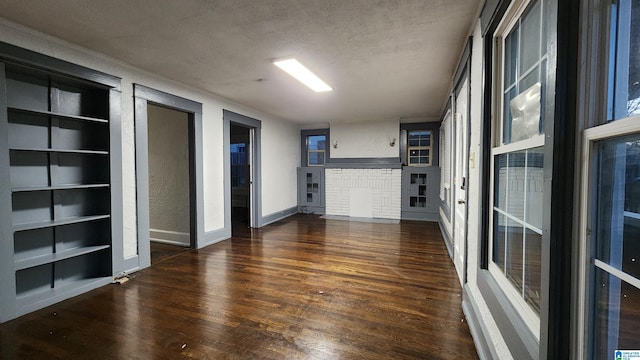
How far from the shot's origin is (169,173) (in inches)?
178

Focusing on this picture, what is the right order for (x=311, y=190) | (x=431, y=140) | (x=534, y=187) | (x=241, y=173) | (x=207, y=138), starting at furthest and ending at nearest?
(x=241, y=173), (x=311, y=190), (x=431, y=140), (x=207, y=138), (x=534, y=187)

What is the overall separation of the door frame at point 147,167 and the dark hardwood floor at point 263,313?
0.37 metres

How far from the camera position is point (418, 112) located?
594cm

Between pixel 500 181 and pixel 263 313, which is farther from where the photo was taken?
pixel 263 313

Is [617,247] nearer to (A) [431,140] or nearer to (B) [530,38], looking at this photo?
(B) [530,38]

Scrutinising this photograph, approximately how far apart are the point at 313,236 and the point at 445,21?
388 centimetres

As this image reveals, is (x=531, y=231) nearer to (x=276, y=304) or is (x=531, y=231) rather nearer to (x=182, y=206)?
(x=276, y=304)

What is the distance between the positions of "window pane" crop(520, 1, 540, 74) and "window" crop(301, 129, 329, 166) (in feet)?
20.1

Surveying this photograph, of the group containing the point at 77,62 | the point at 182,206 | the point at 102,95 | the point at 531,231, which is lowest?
the point at 182,206

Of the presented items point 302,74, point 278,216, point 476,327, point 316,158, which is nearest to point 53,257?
point 302,74

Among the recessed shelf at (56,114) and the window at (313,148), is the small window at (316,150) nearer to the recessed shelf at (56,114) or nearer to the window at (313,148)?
the window at (313,148)

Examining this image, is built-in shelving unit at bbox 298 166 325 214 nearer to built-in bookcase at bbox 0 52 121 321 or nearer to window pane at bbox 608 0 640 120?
built-in bookcase at bbox 0 52 121 321

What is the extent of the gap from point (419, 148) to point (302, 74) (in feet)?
14.2

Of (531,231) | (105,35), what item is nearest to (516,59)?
(531,231)
